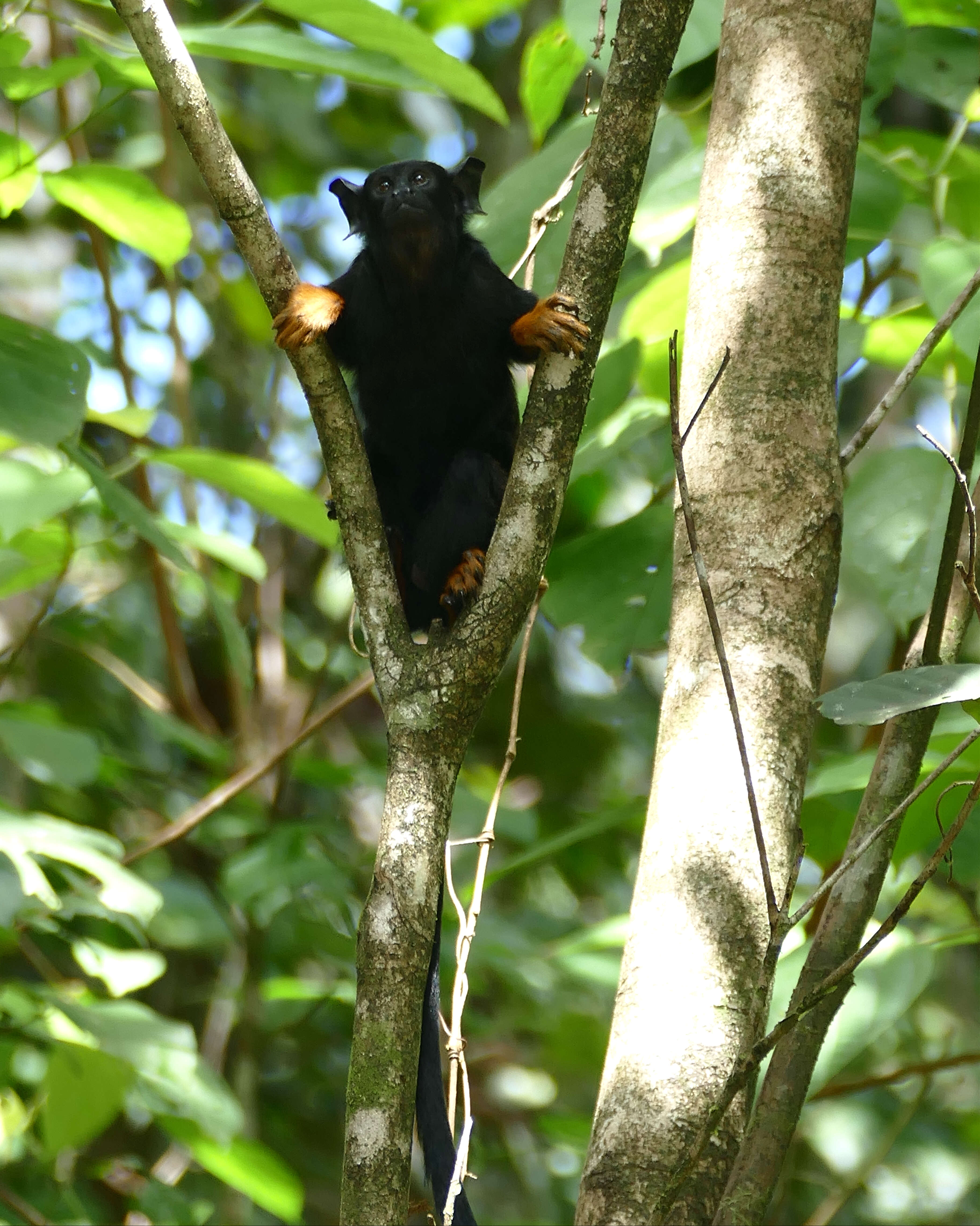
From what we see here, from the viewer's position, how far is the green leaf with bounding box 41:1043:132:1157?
277cm

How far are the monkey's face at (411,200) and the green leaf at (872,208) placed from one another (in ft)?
3.37

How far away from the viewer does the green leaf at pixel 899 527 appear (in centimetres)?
231

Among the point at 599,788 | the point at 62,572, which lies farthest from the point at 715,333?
the point at 599,788

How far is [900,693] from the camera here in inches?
57.4

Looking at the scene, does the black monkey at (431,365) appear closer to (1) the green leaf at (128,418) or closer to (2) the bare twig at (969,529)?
(1) the green leaf at (128,418)

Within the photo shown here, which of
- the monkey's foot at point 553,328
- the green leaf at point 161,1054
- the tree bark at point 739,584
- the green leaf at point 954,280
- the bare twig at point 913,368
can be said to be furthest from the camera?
the green leaf at point 161,1054

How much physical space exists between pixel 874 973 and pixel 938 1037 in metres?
3.86

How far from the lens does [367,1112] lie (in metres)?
1.41

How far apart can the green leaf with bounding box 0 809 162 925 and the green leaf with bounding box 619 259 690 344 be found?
1593 mm

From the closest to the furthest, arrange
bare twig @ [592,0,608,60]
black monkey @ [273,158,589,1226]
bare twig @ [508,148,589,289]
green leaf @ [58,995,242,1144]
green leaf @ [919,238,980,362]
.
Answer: green leaf @ [919,238,980,362]
bare twig @ [592,0,608,60]
bare twig @ [508,148,589,289]
green leaf @ [58,995,242,1144]
black monkey @ [273,158,589,1226]

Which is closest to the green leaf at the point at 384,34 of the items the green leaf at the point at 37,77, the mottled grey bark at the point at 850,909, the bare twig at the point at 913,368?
the green leaf at the point at 37,77

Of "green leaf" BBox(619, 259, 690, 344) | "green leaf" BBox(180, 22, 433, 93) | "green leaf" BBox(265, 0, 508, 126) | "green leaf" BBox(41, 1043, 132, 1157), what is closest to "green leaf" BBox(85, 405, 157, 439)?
"green leaf" BBox(180, 22, 433, 93)

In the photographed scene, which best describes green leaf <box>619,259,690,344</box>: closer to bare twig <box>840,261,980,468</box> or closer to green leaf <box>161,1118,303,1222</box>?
bare twig <box>840,261,980,468</box>

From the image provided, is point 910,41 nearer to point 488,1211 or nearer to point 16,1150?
point 16,1150
